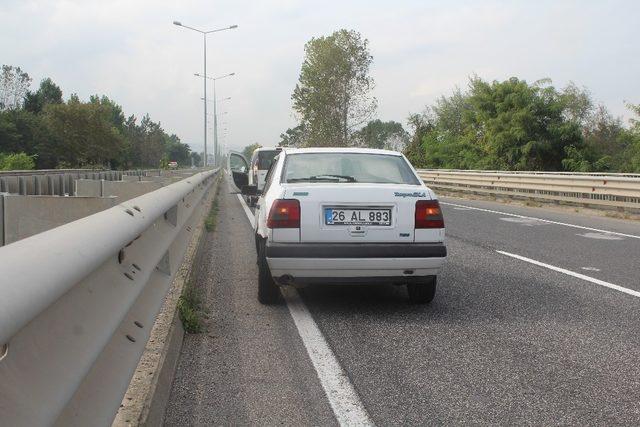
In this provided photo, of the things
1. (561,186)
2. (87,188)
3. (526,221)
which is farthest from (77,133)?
(87,188)

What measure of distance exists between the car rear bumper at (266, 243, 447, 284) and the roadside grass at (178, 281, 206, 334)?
69cm

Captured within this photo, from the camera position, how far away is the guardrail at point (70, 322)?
1.47 metres

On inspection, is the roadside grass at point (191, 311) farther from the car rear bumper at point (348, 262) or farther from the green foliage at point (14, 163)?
the green foliage at point (14, 163)

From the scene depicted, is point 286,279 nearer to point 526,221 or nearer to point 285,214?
point 285,214

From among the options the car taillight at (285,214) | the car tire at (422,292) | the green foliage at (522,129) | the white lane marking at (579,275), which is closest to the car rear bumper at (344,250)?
the car taillight at (285,214)

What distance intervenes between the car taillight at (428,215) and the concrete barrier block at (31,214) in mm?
2768

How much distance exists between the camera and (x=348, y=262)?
17.2ft

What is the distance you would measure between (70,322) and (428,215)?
151 inches

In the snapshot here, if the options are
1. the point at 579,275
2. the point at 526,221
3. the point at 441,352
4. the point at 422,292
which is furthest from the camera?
the point at 526,221

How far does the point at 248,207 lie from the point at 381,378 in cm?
1555

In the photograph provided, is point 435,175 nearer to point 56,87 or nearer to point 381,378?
point 381,378

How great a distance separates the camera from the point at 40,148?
81875mm

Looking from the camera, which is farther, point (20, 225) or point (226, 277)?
point (226, 277)

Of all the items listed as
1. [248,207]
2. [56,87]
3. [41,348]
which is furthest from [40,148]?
[41,348]
